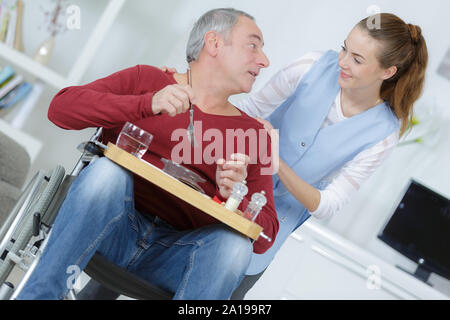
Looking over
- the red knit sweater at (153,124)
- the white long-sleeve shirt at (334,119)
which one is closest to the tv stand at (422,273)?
the white long-sleeve shirt at (334,119)

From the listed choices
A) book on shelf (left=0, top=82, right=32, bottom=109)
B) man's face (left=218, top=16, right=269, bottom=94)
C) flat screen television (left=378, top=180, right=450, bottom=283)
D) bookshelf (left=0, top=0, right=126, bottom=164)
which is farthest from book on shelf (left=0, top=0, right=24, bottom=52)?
flat screen television (left=378, top=180, right=450, bottom=283)

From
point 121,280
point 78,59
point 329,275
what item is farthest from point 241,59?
point 329,275

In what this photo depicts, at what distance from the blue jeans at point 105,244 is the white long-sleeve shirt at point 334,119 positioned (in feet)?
1.93

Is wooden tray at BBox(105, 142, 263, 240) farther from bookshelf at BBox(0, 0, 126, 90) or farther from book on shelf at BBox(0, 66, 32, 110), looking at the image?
book on shelf at BBox(0, 66, 32, 110)

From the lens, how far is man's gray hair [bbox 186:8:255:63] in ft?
5.08

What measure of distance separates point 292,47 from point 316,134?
1.19m

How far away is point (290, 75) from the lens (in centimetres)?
179

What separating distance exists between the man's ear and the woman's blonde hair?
45 cm

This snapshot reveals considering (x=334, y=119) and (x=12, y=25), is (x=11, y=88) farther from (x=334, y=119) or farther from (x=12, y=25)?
(x=334, y=119)

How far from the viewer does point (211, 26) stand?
1.56 m

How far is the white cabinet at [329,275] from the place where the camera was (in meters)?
2.60

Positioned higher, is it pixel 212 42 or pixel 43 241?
pixel 212 42
